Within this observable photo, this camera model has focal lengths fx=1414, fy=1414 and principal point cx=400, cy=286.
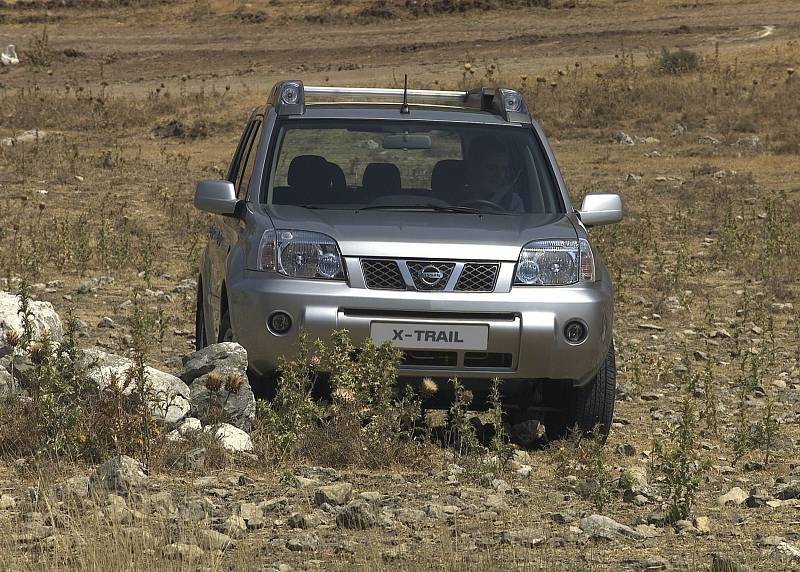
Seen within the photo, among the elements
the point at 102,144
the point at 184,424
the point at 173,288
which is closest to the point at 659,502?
the point at 184,424

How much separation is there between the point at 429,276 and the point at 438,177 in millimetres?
1239

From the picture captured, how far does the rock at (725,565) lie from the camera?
429cm

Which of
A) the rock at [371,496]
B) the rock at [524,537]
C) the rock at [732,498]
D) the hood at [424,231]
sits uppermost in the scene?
the hood at [424,231]

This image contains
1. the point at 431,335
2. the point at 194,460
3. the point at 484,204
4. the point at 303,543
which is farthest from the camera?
the point at 484,204

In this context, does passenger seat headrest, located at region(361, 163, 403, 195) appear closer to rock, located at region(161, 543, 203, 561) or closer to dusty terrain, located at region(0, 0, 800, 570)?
dusty terrain, located at region(0, 0, 800, 570)

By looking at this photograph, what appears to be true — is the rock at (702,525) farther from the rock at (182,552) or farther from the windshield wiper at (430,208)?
the windshield wiper at (430,208)

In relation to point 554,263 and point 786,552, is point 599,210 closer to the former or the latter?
point 554,263

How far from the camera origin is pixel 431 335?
630 cm

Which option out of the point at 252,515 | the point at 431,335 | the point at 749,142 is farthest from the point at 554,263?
the point at 749,142

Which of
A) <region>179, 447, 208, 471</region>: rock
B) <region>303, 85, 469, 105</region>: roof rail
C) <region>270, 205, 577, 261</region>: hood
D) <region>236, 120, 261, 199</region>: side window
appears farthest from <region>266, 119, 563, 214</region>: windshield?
<region>179, 447, 208, 471</region>: rock

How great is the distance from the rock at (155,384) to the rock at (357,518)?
1395mm

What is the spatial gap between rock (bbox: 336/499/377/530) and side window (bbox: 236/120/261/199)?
9.20 feet

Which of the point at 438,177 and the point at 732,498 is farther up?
the point at 438,177

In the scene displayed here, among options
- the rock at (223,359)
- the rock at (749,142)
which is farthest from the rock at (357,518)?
the rock at (749,142)
